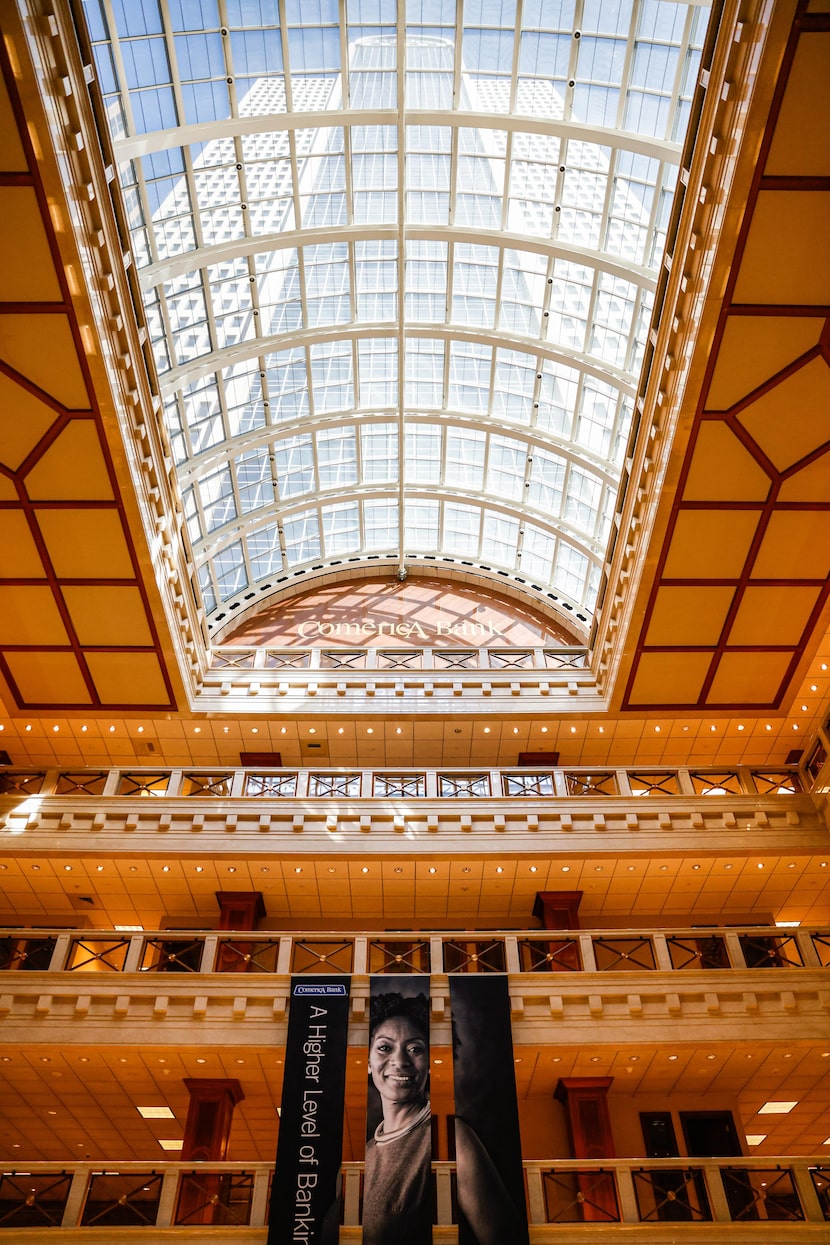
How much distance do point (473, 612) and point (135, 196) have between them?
20.3 m

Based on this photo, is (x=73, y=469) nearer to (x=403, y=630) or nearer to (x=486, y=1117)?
(x=486, y=1117)

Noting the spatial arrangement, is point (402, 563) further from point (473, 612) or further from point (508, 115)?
point (508, 115)

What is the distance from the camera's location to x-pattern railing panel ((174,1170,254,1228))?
16.5 meters

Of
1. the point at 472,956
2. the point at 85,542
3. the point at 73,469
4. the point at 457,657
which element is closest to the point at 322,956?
the point at 472,956

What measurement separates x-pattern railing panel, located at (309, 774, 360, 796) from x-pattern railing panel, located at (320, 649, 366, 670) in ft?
17.1

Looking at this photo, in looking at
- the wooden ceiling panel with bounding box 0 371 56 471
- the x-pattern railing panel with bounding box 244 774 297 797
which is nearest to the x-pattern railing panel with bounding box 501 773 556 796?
the x-pattern railing panel with bounding box 244 774 297 797

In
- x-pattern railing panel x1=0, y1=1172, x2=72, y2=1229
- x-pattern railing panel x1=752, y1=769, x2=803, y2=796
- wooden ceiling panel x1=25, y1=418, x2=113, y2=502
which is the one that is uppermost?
wooden ceiling panel x1=25, y1=418, x2=113, y2=502

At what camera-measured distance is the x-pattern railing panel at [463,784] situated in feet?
87.7

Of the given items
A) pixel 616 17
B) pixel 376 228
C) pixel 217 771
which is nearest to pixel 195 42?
pixel 376 228

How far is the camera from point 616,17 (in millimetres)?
23000

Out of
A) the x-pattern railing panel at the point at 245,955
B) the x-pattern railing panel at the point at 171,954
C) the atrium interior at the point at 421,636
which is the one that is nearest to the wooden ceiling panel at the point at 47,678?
the atrium interior at the point at 421,636

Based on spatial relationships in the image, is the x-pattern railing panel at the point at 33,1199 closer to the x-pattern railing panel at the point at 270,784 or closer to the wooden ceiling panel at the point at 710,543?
the x-pattern railing panel at the point at 270,784

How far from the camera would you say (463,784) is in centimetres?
2692

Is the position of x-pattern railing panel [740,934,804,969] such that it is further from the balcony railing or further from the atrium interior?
the atrium interior
